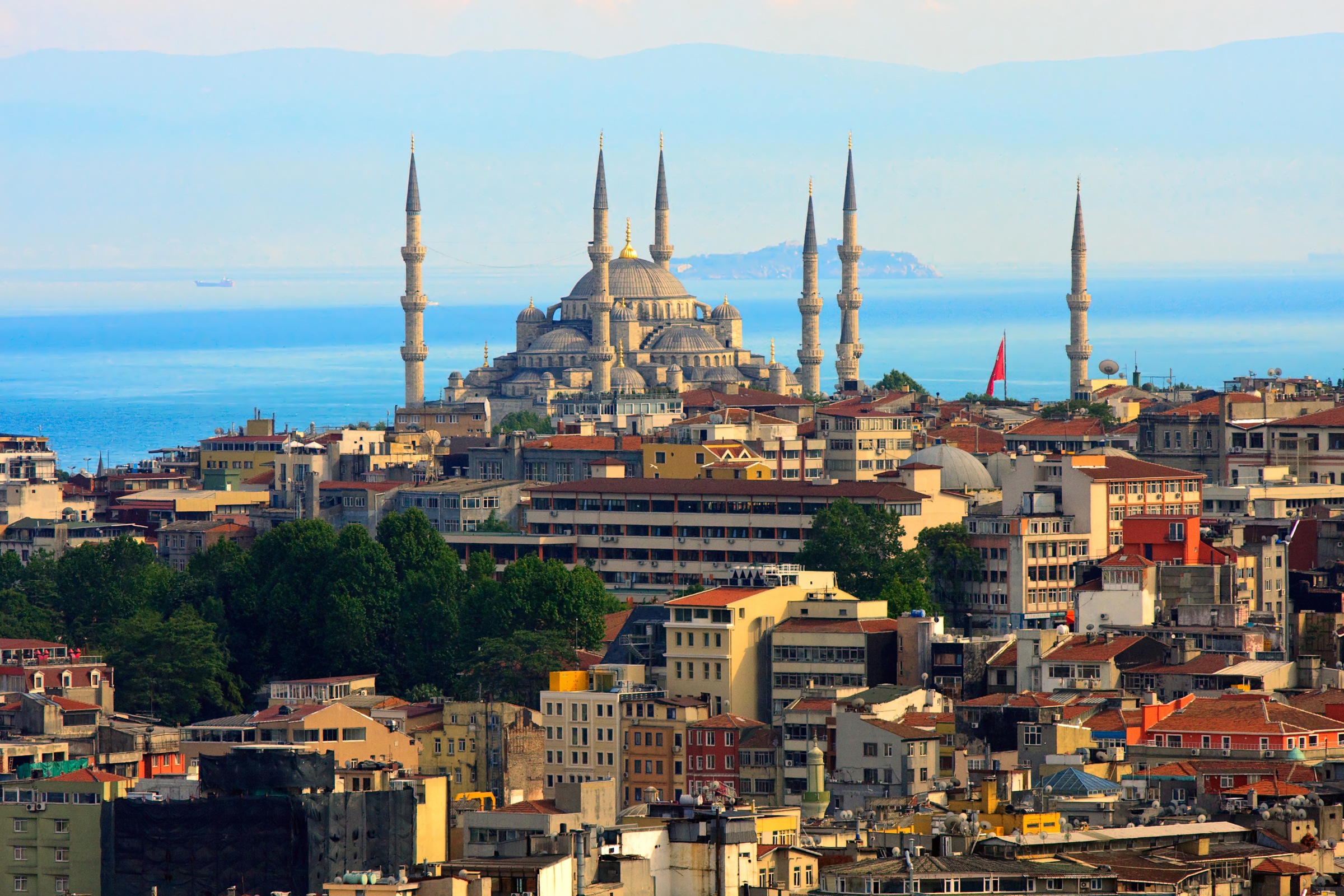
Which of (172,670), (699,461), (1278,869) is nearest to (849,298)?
(699,461)

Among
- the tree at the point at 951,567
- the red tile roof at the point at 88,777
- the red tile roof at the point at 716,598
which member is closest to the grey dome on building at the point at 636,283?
the tree at the point at 951,567

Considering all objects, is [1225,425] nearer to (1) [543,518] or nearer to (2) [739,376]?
(1) [543,518]

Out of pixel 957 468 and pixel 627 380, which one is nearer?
pixel 957 468

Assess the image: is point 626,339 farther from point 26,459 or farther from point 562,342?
point 26,459

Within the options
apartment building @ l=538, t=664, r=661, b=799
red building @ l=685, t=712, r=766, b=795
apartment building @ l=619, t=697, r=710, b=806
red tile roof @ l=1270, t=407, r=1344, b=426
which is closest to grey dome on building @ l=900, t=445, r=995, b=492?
red tile roof @ l=1270, t=407, r=1344, b=426

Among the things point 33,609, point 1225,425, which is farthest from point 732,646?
point 1225,425

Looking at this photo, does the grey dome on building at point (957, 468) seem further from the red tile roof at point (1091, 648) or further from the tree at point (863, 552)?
the red tile roof at point (1091, 648)
